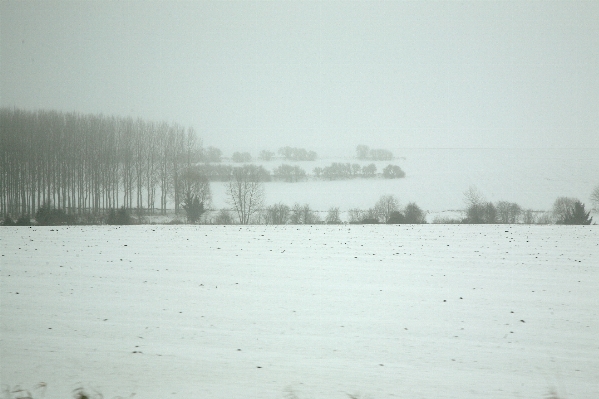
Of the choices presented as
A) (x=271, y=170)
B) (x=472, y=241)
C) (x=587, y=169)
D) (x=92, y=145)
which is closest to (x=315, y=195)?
(x=271, y=170)

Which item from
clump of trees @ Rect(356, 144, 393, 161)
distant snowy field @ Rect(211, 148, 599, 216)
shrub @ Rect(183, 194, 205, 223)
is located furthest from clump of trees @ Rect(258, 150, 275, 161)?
shrub @ Rect(183, 194, 205, 223)

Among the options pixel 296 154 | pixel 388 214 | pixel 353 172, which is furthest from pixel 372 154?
pixel 388 214

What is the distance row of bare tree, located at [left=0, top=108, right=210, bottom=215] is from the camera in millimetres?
54250

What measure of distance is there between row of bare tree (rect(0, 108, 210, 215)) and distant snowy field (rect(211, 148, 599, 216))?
9.11m

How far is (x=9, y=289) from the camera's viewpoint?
10.4 meters

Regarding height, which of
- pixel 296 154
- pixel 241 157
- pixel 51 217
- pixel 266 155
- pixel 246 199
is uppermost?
pixel 296 154

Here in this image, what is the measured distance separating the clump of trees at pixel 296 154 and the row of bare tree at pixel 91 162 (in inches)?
2129

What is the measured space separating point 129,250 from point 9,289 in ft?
18.8

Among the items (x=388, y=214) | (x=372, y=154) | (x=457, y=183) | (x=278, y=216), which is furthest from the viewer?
(x=372, y=154)

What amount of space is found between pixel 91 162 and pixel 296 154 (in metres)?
76.7

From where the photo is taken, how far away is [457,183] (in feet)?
314

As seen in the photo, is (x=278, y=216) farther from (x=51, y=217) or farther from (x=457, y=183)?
(x=457, y=183)

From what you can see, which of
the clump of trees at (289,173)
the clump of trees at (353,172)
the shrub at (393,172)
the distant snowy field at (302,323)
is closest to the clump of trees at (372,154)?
the clump of trees at (353,172)

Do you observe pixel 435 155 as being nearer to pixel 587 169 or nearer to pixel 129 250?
pixel 587 169
